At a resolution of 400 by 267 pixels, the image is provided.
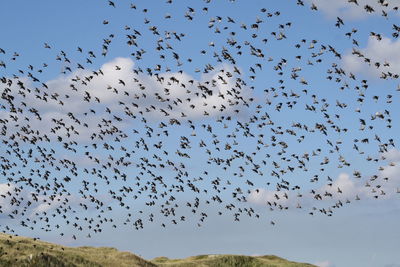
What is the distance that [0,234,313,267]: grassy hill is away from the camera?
59.2m

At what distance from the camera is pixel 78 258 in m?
65.9

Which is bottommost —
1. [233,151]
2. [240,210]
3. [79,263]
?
[79,263]

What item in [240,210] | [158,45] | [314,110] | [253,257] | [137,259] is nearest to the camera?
[158,45]

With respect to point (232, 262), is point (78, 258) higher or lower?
lower

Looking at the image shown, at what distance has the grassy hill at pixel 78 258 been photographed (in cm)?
5921

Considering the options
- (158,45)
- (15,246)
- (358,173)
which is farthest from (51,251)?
(358,173)

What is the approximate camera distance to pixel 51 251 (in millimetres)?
65875

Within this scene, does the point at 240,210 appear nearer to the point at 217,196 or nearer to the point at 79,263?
the point at 217,196

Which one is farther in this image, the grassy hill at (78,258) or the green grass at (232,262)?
the green grass at (232,262)

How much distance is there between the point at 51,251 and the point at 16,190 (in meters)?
A: 8.30

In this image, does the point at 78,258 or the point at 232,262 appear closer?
the point at 78,258

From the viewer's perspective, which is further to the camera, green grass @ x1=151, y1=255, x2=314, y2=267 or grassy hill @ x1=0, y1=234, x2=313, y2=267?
green grass @ x1=151, y1=255, x2=314, y2=267

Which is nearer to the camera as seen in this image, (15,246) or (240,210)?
(15,246)

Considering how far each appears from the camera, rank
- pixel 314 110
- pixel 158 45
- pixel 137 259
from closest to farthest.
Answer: pixel 158 45 → pixel 314 110 → pixel 137 259
